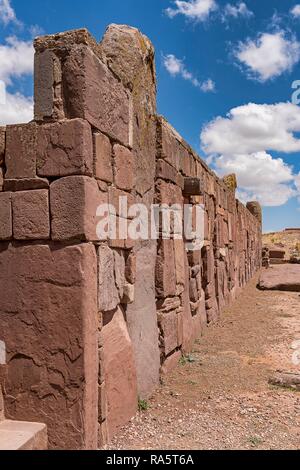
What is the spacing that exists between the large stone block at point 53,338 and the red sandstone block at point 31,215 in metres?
0.10

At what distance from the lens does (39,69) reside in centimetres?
345

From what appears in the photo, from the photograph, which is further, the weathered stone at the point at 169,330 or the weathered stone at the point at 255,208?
the weathered stone at the point at 255,208

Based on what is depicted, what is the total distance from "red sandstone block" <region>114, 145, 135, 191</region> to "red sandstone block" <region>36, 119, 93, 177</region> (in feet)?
1.84

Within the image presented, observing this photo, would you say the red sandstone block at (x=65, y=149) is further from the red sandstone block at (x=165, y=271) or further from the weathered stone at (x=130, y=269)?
the red sandstone block at (x=165, y=271)

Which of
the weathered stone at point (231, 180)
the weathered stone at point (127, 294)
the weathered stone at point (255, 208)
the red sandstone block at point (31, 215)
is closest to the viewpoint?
the red sandstone block at point (31, 215)

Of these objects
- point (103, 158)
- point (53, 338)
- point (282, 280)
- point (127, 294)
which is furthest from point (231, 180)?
point (53, 338)

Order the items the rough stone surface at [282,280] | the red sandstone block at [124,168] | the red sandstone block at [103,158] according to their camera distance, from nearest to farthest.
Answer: the red sandstone block at [103,158], the red sandstone block at [124,168], the rough stone surface at [282,280]

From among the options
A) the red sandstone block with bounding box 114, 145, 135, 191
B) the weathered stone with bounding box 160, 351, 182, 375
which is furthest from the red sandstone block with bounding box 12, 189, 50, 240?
the weathered stone with bounding box 160, 351, 182, 375

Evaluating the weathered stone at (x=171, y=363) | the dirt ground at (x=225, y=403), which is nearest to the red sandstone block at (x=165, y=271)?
the weathered stone at (x=171, y=363)

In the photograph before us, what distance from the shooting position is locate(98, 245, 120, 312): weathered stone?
3.53 m

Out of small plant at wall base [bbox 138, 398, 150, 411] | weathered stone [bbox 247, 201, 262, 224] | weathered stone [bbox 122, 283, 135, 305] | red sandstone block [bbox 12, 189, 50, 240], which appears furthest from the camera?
weathered stone [bbox 247, 201, 262, 224]

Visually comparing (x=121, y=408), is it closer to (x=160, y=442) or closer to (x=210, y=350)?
(x=160, y=442)

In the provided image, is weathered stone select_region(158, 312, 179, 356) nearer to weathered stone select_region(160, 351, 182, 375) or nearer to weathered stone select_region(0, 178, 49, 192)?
weathered stone select_region(160, 351, 182, 375)

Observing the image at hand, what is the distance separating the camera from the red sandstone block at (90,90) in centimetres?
335
